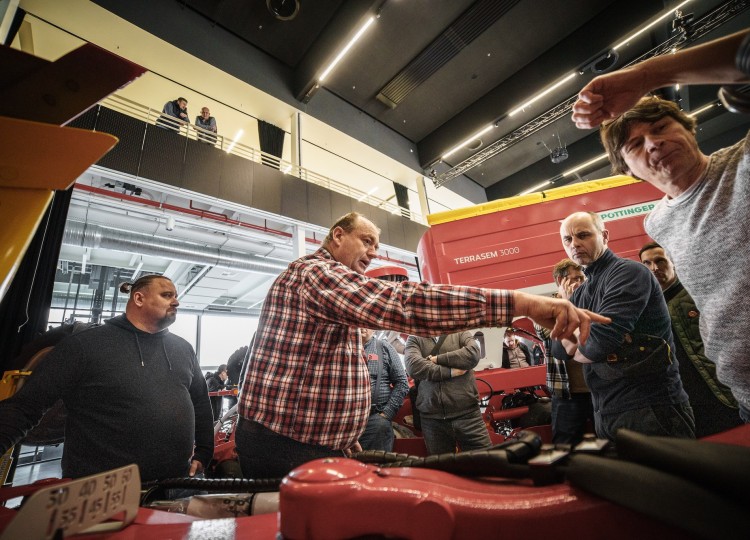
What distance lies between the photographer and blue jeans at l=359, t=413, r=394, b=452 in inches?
99.8

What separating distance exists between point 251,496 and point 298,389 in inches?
13.0

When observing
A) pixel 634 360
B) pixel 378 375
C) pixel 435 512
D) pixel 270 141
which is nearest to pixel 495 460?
pixel 435 512

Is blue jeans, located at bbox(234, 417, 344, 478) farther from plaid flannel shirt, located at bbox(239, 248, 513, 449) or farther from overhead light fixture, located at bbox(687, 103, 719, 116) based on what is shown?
overhead light fixture, located at bbox(687, 103, 719, 116)

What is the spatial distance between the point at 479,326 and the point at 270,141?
27.6 feet

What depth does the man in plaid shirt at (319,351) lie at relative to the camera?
816 mm

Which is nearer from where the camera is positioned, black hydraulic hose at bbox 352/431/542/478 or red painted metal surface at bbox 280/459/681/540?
red painted metal surface at bbox 280/459/681/540

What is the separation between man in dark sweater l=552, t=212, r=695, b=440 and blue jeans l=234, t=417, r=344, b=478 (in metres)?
1.07

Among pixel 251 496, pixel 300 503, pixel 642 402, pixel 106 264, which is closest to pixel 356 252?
pixel 251 496

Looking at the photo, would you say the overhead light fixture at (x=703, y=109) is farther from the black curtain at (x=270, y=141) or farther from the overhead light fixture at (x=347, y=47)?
the black curtain at (x=270, y=141)

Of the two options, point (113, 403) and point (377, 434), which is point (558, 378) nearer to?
point (377, 434)

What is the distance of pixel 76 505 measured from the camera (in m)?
0.49

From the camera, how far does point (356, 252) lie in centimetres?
131

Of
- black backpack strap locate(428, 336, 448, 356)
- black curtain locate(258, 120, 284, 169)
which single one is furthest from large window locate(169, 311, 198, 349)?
black backpack strap locate(428, 336, 448, 356)

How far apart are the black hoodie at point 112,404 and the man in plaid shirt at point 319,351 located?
92 centimetres
